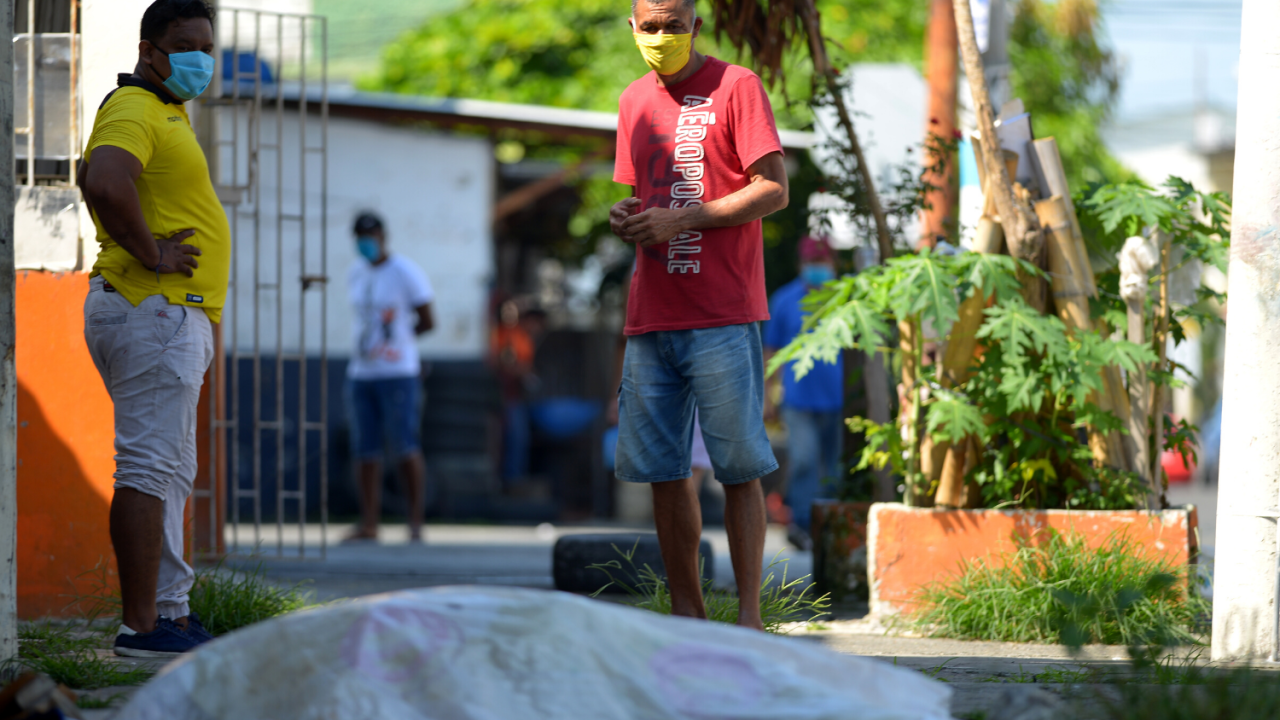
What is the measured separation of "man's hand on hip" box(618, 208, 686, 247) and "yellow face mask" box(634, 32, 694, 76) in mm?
443

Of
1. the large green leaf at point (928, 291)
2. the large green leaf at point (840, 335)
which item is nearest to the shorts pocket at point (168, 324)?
the large green leaf at point (840, 335)

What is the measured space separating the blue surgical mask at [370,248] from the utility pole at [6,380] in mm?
4629

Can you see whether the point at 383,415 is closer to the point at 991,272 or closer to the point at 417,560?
the point at 417,560

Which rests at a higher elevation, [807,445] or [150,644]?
[807,445]

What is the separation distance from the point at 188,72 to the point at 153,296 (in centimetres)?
67

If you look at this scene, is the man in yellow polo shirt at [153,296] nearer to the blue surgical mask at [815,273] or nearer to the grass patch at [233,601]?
the grass patch at [233,601]

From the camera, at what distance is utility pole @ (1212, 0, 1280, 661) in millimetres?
3715

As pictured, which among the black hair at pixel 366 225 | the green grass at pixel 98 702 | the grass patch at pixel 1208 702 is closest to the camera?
the grass patch at pixel 1208 702

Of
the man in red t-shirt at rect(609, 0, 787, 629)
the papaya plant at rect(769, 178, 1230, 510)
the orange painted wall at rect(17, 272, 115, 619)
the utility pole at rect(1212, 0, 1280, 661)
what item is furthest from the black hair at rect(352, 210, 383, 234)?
the utility pole at rect(1212, 0, 1280, 661)

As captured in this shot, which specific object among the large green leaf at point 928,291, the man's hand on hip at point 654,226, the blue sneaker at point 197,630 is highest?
the man's hand on hip at point 654,226

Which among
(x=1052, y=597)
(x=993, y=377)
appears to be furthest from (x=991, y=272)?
(x=1052, y=597)

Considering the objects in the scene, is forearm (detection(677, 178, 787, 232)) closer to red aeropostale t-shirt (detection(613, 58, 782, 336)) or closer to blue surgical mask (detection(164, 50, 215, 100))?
red aeropostale t-shirt (detection(613, 58, 782, 336))

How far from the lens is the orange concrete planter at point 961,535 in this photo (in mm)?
4457

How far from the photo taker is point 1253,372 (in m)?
3.75
